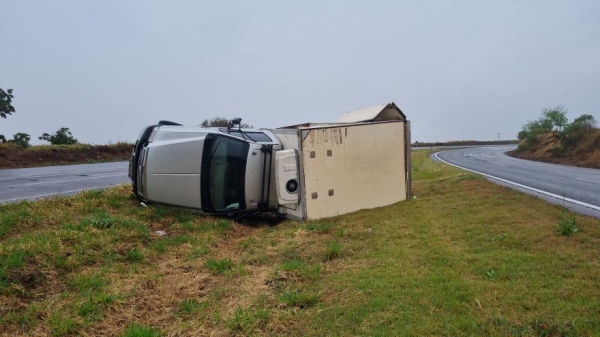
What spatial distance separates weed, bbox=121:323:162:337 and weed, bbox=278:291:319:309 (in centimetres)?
106

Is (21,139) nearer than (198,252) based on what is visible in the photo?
No

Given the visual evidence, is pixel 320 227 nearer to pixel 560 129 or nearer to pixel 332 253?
pixel 332 253

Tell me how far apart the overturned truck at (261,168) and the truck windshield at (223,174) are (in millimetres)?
16

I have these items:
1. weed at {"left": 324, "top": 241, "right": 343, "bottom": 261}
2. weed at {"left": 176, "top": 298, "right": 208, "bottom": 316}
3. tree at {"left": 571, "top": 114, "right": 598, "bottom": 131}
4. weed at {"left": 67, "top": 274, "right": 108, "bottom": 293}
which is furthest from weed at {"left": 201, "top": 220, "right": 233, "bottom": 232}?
tree at {"left": 571, "top": 114, "right": 598, "bottom": 131}

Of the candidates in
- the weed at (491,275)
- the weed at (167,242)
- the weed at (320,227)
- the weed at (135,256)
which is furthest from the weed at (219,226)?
the weed at (491,275)

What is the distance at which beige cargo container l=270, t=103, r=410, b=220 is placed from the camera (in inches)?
278

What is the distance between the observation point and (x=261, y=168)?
723 centimetres

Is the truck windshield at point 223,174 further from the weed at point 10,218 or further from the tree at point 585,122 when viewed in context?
the tree at point 585,122

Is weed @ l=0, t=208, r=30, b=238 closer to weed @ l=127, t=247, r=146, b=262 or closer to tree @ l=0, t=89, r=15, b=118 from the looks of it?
weed @ l=127, t=247, r=146, b=262

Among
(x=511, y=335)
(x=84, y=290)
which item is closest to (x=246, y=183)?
(x=84, y=290)

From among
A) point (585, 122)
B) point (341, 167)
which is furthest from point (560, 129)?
point (341, 167)

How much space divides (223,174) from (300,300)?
377cm

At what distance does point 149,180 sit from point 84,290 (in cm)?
334

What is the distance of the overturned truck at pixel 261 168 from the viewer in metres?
7.01
